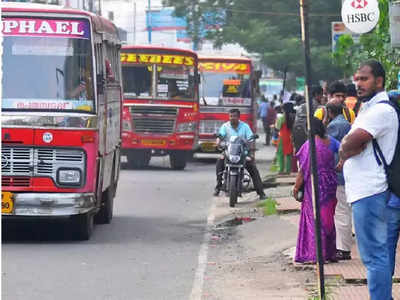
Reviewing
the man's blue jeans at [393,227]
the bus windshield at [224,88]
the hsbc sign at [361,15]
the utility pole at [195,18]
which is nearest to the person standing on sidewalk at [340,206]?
the hsbc sign at [361,15]

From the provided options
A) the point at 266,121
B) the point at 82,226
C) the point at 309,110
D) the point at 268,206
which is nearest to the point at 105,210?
the point at 82,226

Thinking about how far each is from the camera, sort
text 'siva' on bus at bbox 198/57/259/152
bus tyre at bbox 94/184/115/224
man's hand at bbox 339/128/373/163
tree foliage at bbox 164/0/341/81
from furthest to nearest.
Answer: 1. tree foliage at bbox 164/0/341/81
2. text 'siva' on bus at bbox 198/57/259/152
3. bus tyre at bbox 94/184/115/224
4. man's hand at bbox 339/128/373/163

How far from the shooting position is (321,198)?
10477mm

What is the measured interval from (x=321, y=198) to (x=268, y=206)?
565 cm

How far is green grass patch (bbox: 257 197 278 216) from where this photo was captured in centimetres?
1562

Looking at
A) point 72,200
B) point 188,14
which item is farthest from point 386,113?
point 188,14

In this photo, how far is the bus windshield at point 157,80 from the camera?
85.4ft

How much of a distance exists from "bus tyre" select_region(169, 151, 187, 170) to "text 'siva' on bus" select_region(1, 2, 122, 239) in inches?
532

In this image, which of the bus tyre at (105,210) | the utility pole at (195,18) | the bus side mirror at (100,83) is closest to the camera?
the bus side mirror at (100,83)

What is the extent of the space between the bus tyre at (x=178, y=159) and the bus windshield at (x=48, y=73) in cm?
1404

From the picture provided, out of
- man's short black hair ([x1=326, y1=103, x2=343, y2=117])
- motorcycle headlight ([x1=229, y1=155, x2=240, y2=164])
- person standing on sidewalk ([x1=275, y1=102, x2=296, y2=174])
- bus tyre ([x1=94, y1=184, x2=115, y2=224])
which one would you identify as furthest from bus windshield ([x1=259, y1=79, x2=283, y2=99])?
man's short black hair ([x1=326, y1=103, x2=343, y2=117])

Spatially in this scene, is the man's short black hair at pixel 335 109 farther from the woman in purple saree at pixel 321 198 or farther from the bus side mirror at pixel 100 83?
the bus side mirror at pixel 100 83

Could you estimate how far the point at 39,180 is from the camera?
40.2 ft

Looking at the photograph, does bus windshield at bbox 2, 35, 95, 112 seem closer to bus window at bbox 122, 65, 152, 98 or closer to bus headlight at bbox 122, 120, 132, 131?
bus window at bbox 122, 65, 152, 98
